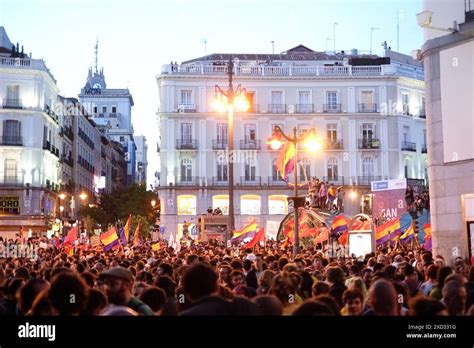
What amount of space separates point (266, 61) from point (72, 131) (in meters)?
22.1

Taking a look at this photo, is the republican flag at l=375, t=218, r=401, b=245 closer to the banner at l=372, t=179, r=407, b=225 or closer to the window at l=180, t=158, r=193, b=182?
the banner at l=372, t=179, r=407, b=225

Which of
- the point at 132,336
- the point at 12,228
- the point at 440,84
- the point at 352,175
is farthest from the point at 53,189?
the point at 132,336

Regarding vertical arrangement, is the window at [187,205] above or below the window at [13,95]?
below

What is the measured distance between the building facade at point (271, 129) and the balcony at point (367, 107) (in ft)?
0.30

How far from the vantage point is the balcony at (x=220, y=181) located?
61.8m

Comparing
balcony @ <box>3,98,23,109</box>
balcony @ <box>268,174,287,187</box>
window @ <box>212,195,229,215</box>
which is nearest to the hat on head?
balcony @ <box>3,98,23,109</box>

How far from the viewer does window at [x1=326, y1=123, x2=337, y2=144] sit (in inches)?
2491

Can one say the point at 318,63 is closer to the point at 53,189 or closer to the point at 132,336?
the point at 53,189

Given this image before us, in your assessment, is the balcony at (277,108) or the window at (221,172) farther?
the balcony at (277,108)

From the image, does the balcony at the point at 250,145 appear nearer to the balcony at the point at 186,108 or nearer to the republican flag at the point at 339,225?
the balcony at the point at 186,108

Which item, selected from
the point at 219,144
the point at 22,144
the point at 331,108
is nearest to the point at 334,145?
the point at 331,108

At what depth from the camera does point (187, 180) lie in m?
61.7

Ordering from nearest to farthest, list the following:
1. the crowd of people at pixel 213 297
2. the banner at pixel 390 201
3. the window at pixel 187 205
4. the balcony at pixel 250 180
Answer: the crowd of people at pixel 213 297 → the banner at pixel 390 201 → the window at pixel 187 205 → the balcony at pixel 250 180

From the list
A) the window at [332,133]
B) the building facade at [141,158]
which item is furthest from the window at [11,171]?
the building facade at [141,158]
